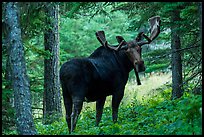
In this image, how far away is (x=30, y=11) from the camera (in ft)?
30.3

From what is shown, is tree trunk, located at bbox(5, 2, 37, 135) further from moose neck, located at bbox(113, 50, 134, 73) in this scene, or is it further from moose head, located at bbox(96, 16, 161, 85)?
moose neck, located at bbox(113, 50, 134, 73)

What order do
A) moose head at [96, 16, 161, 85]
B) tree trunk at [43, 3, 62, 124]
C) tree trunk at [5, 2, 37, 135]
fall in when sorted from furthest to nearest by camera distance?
1. tree trunk at [43, 3, 62, 124]
2. moose head at [96, 16, 161, 85]
3. tree trunk at [5, 2, 37, 135]

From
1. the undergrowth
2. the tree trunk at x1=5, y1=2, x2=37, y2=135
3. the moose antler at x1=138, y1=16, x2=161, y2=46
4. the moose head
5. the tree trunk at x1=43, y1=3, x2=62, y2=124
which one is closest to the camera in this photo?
the undergrowth

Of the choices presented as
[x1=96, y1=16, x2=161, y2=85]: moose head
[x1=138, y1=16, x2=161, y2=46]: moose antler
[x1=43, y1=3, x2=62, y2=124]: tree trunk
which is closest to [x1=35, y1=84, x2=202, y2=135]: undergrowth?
[x1=96, y1=16, x2=161, y2=85]: moose head

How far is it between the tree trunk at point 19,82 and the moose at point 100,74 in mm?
1765

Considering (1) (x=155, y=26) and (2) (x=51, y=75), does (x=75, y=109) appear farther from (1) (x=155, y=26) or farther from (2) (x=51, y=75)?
(2) (x=51, y=75)

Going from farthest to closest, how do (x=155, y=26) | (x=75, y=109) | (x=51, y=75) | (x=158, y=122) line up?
(x=51, y=75) → (x=155, y=26) → (x=75, y=109) → (x=158, y=122)

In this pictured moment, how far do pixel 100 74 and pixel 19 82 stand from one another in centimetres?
278

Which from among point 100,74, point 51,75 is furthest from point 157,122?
point 51,75

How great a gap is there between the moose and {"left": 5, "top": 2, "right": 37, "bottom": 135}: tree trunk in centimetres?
177

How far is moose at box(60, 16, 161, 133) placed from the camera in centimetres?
973

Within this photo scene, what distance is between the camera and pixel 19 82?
26.4 ft

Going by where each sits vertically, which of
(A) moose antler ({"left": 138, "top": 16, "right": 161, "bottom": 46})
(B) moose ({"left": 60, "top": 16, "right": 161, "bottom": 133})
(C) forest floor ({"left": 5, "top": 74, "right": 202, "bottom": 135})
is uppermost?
(A) moose antler ({"left": 138, "top": 16, "right": 161, "bottom": 46})

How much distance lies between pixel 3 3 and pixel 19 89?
1.83 metres
